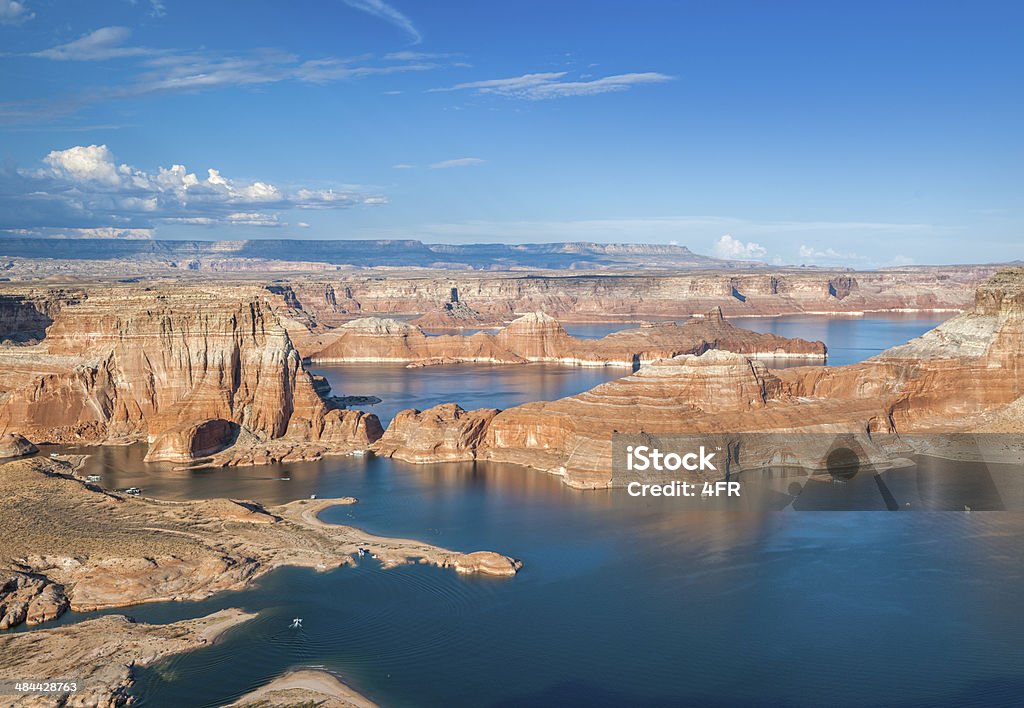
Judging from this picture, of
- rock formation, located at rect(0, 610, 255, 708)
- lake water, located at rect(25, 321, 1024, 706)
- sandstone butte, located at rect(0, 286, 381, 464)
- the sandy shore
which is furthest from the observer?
sandstone butte, located at rect(0, 286, 381, 464)

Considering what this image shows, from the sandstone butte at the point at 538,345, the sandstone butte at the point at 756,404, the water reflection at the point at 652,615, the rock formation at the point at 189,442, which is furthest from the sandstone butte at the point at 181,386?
the sandstone butte at the point at 538,345

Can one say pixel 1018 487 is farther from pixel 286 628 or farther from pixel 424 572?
pixel 286 628

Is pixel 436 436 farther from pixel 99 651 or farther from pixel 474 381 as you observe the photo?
pixel 474 381

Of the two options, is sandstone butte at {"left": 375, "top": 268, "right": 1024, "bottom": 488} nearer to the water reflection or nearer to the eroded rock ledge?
the water reflection

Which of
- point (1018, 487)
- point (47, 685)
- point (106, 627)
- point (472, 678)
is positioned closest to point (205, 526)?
point (106, 627)

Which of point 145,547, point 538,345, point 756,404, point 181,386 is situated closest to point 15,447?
point 181,386

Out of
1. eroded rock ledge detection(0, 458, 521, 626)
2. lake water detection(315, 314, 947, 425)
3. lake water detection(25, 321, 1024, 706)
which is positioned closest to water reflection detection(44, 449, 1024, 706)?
lake water detection(25, 321, 1024, 706)
